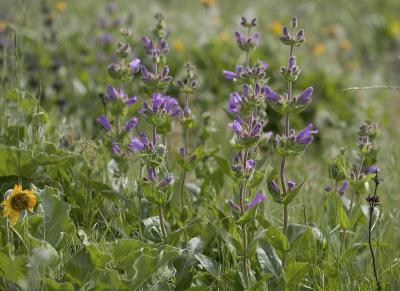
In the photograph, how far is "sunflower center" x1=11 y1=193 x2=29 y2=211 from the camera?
220 centimetres

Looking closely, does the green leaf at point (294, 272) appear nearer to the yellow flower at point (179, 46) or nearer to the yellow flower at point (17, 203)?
the yellow flower at point (17, 203)

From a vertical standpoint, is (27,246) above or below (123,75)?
below

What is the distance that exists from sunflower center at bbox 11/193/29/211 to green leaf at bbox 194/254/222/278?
715mm

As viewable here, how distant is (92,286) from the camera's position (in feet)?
7.54

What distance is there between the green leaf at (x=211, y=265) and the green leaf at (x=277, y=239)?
223 millimetres

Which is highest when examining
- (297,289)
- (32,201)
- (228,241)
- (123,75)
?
(123,75)

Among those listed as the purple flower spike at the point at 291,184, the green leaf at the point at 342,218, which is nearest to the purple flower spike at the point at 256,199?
the purple flower spike at the point at 291,184

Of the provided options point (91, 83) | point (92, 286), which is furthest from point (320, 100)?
point (92, 286)

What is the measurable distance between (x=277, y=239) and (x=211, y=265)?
280 mm

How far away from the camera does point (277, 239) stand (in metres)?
2.51

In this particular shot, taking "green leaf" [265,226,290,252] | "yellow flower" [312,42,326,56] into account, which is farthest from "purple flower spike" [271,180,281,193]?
"yellow flower" [312,42,326,56]

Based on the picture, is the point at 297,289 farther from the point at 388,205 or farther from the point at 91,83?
the point at 91,83

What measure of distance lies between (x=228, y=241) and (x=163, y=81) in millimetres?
727

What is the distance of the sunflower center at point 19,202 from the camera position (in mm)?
2203
